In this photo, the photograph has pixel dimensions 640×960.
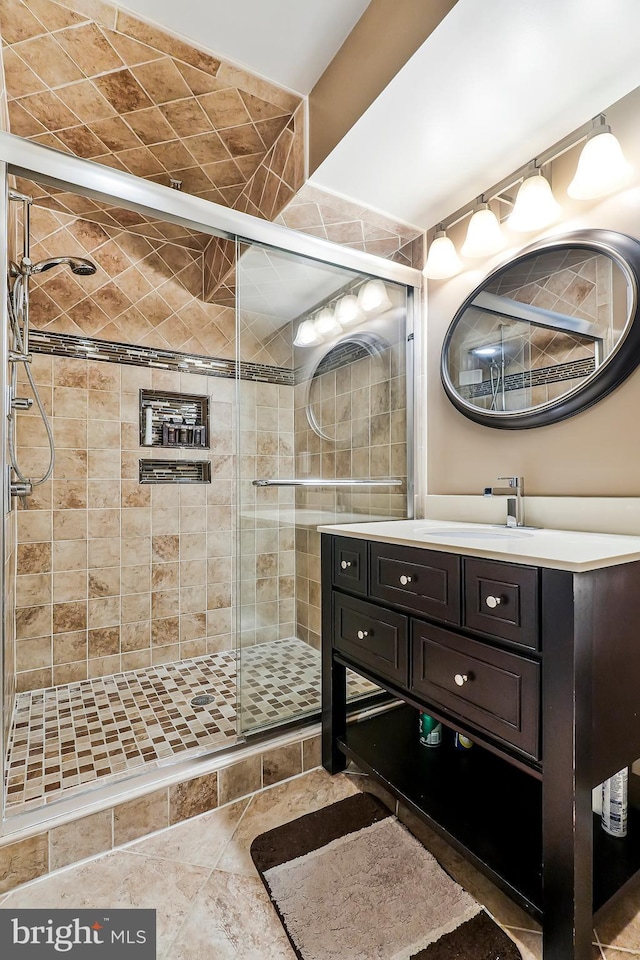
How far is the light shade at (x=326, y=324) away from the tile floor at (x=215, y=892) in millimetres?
1790

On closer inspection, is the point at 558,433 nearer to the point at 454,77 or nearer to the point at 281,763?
the point at 454,77

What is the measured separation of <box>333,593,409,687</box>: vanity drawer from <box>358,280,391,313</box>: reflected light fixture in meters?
1.30

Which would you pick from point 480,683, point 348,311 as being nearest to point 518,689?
point 480,683

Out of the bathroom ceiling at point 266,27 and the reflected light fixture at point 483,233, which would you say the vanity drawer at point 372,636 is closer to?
the reflected light fixture at point 483,233

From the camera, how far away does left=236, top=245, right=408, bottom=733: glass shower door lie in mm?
1773

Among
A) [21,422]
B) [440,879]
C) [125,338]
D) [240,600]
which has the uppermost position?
[125,338]

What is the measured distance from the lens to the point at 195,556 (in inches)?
109

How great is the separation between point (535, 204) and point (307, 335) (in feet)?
3.07

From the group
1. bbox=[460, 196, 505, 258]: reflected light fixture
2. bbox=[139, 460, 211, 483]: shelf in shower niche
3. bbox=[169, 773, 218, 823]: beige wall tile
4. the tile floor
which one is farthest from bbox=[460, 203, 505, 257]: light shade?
bbox=[169, 773, 218, 823]: beige wall tile

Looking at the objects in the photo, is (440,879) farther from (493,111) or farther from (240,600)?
(493,111)

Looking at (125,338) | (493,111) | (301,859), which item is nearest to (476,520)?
(301,859)

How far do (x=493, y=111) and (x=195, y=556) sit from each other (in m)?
2.49

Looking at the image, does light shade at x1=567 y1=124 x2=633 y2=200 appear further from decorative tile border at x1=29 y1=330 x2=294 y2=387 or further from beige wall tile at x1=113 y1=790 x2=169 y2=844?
beige wall tile at x1=113 y1=790 x2=169 y2=844

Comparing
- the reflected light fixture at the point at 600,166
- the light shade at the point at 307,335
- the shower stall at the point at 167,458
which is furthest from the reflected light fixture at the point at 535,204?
the light shade at the point at 307,335
